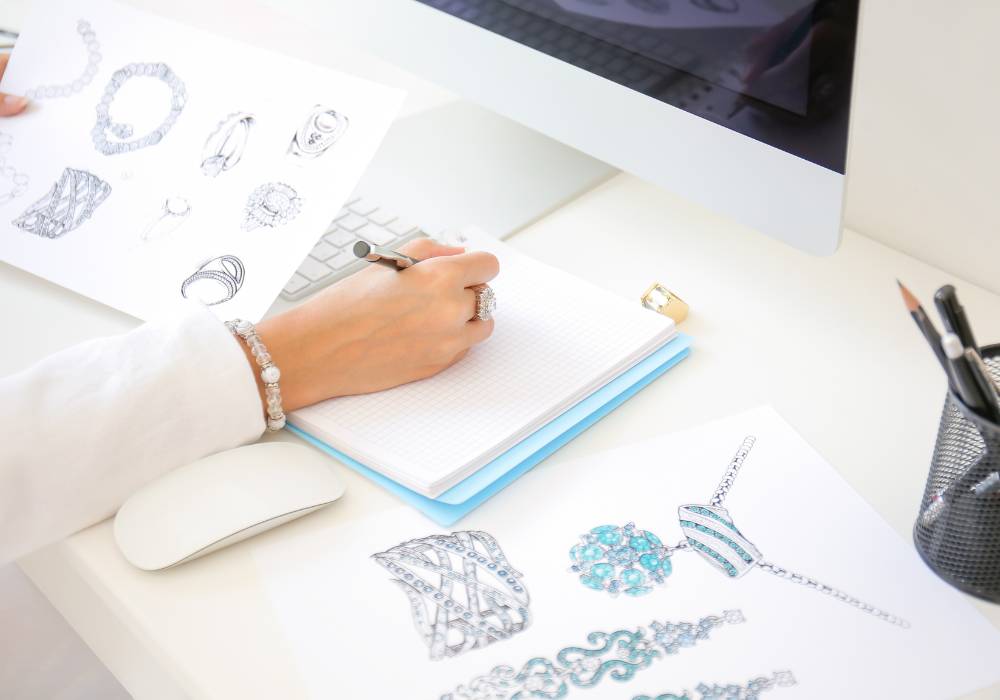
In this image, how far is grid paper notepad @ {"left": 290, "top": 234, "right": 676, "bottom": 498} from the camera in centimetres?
62

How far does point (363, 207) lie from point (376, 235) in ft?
0.17

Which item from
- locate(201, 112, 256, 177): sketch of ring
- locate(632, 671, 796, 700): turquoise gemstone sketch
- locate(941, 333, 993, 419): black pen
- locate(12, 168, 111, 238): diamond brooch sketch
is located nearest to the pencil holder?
locate(941, 333, 993, 419): black pen

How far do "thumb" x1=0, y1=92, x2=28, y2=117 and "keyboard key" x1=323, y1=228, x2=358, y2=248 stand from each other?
0.35 meters

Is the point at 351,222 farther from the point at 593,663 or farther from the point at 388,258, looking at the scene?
the point at 593,663

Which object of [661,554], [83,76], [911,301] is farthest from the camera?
[83,76]

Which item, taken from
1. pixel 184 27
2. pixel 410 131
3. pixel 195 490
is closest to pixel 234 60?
pixel 184 27

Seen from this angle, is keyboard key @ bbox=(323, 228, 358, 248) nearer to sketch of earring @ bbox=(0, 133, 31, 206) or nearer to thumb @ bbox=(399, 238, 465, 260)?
thumb @ bbox=(399, 238, 465, 260)

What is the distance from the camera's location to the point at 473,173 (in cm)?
92

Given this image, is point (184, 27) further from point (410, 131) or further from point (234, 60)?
point (410, 131)

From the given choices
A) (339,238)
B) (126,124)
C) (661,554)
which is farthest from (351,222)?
(661,554)

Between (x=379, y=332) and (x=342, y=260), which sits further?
(x=342, y=260)

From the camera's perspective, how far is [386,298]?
0.69m

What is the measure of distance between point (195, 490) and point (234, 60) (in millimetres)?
434

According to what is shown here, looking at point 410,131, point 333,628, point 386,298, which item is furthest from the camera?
point 410,131
